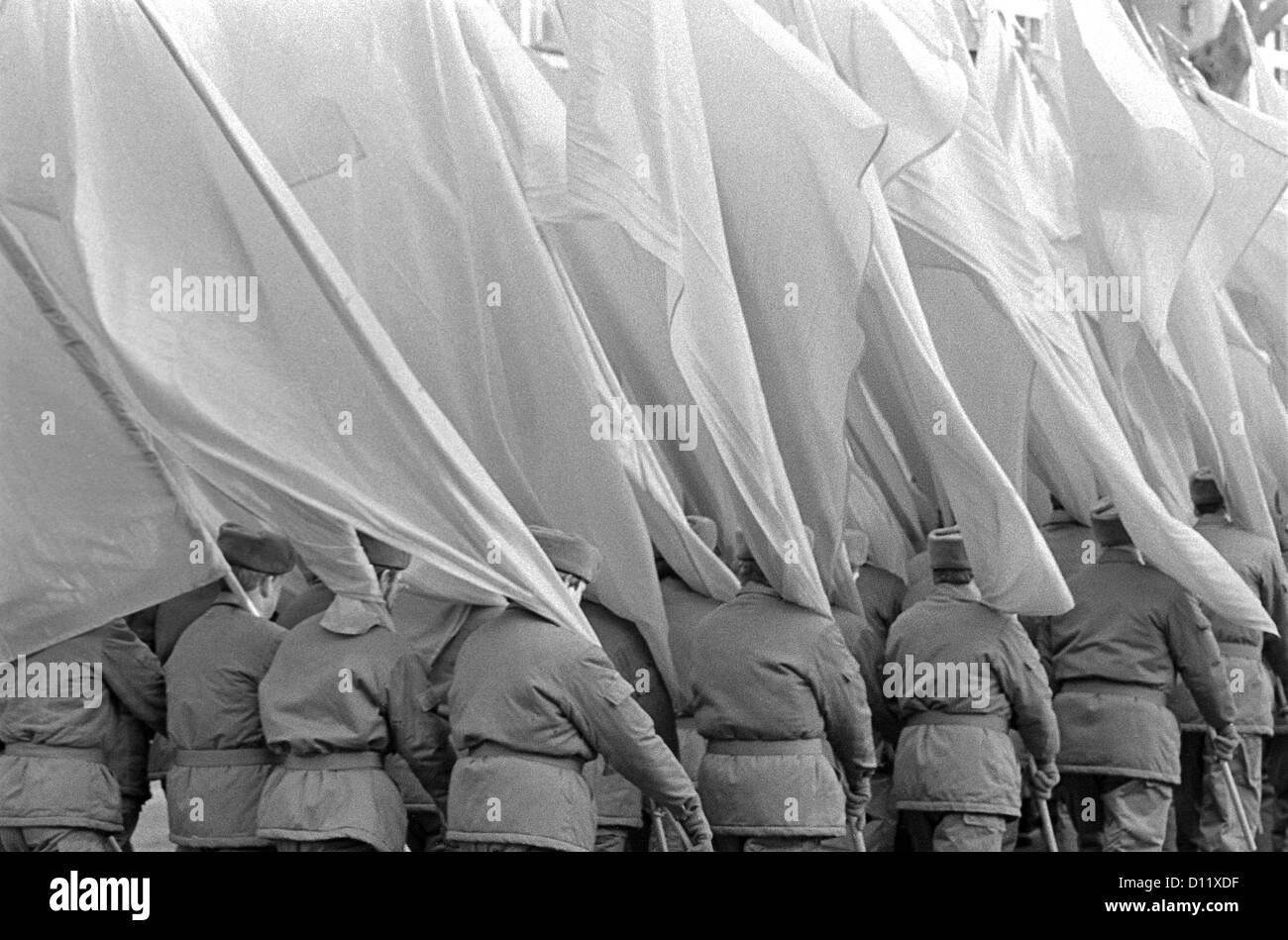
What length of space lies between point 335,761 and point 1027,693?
2488 millimetres

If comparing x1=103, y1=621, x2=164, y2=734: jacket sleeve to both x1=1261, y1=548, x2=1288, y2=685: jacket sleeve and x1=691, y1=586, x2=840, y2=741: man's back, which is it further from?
x1=1261, y1=548, x2=1288, y2=685: jacket sleeve

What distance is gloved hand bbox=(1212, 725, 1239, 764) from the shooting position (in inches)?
362

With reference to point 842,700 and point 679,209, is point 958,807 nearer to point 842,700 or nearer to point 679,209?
point 842,700

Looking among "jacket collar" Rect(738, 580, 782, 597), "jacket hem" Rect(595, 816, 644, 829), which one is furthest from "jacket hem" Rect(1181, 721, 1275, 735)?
"jacket hem" Rect(595, 816, 644, 829)

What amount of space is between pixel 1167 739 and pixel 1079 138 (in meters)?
2.41

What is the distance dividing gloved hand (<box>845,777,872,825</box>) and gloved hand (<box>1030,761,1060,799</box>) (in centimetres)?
75

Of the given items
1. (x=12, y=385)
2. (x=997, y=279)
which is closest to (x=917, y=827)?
(x=997, y=279)

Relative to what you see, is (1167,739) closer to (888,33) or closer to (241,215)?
(888,33)

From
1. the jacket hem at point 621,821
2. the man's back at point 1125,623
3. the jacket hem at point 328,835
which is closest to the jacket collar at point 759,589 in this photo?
the jacket hem at point 621,821

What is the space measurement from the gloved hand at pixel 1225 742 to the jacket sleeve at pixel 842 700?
76.5 inches

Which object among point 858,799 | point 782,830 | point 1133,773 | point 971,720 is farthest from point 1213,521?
point 782,830

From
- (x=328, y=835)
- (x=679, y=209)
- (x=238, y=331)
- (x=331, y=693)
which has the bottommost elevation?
(x=328, y=835)

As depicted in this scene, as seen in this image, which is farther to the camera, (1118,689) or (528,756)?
(1118,689)

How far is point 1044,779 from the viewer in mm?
8602
